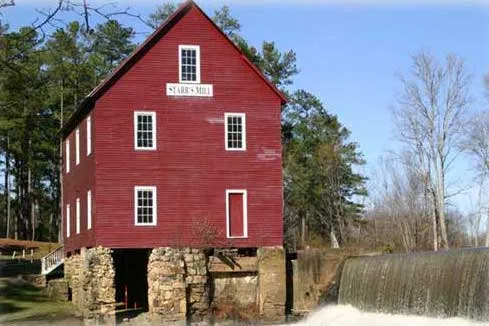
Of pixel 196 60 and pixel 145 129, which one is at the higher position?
pixel 196 60

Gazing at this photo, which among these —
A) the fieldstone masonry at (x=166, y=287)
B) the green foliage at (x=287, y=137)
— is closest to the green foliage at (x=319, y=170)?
the green foliage at (x=287, y=137)

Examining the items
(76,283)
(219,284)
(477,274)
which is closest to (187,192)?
(219,284)

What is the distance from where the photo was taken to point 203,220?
31.2m

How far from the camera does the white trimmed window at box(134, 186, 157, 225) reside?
30719 mm

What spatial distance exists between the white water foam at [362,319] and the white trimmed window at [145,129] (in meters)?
9.48

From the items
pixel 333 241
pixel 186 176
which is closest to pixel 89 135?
pixel 186 176

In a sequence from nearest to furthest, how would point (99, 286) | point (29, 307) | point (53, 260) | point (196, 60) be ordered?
point (99, 286) < point (196, 60) < point (29, 307) < point (53, 260)

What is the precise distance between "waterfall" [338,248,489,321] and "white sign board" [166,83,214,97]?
9.27 meters

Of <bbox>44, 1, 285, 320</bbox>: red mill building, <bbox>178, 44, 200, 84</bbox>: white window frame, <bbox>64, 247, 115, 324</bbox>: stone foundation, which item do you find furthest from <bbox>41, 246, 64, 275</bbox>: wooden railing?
<bbox>178, 44, 200, 84</bbox>: white window frame

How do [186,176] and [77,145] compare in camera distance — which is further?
[77,145]

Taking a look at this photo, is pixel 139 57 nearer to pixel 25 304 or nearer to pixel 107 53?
pixel 25 304

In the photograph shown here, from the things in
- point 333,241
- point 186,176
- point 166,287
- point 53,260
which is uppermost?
point 186,176

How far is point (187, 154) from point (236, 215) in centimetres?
322

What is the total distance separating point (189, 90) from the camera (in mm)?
31844
